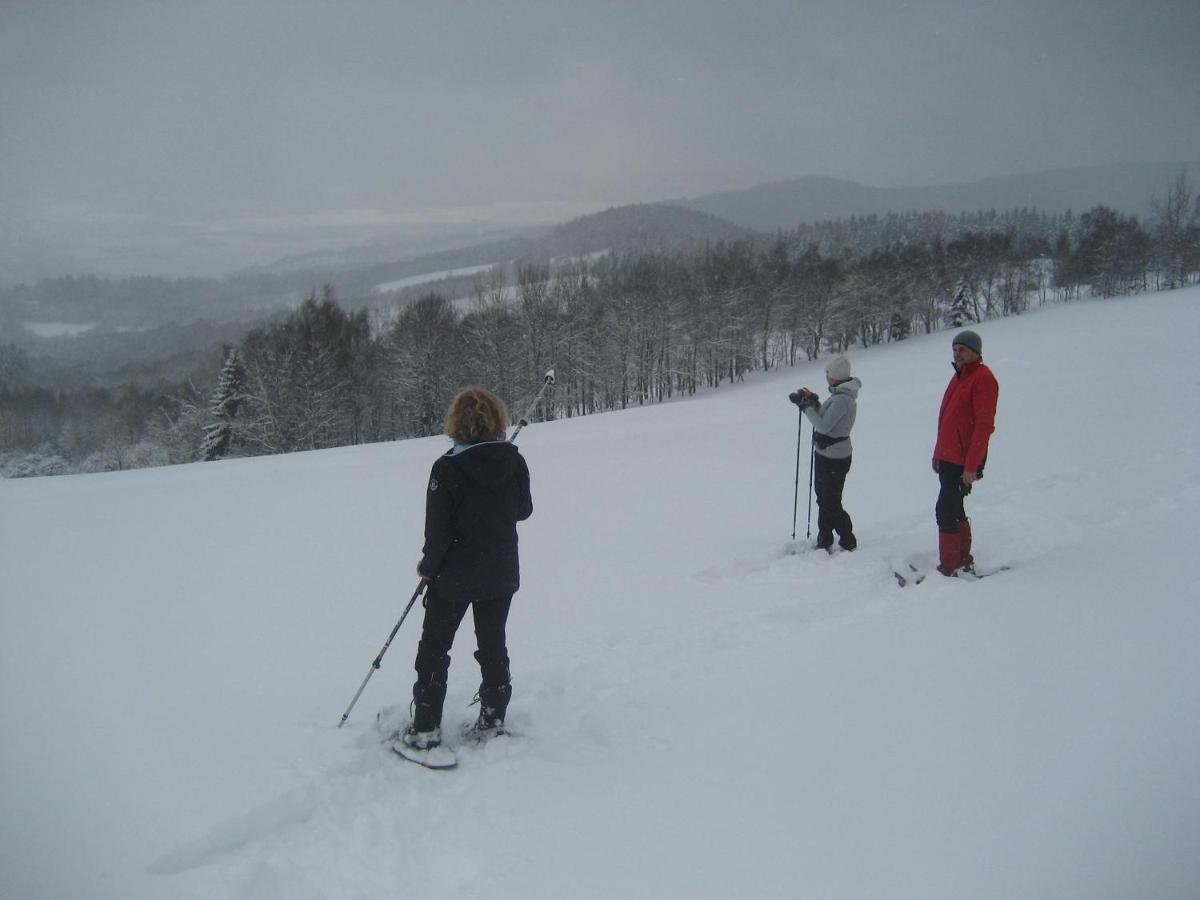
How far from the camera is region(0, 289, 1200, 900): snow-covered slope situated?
2.52 metres

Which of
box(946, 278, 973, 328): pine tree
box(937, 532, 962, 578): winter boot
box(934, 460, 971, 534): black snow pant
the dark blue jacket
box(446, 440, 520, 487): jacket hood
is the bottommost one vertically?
box(937, 532, 962, 578): winter boot

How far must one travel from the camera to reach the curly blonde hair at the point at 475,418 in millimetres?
3398

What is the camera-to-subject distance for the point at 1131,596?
4.27m

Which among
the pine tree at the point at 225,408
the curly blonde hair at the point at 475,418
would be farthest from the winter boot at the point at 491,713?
the pine tree at the point at 225,408

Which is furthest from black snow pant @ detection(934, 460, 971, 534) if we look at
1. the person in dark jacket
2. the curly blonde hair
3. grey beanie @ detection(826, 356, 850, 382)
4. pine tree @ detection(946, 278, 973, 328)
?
pine tree @ detection(946, 278, 973, 328)

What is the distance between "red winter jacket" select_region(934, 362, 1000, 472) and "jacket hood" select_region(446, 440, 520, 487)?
12.9ft

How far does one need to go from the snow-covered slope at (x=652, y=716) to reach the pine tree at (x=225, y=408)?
29959mm

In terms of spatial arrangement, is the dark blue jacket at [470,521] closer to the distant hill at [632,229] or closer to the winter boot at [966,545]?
the winter boot at [966,545]

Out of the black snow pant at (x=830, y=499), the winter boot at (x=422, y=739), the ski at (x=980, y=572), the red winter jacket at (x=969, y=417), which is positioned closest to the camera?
the winter boot at (x=422, y=739)

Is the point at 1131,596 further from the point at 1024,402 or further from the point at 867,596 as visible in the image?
the point at 1024,402

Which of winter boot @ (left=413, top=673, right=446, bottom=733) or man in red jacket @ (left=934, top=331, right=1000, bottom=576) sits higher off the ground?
man in red jacket @ (left=934, top=331, right=1000, bottom=576)

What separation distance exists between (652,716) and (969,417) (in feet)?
12.5

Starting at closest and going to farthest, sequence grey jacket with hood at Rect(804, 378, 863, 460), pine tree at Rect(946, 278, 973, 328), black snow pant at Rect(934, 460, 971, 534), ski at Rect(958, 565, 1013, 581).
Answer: ski at Rect(958, 565, 1013, 581)
black snow pant at Rect(934, 460, 971, 534)
grey jacket with hood at Rect(804, 378, 863, 460)
pine tree at Rect(946, 278, 973, 328)

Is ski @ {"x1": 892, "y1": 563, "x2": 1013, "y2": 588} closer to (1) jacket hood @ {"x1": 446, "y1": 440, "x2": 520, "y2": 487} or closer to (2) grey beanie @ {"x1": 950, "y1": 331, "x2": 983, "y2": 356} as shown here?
(2) grey beanie @ {"x1": 950, "y1": 331, "x2": 983, "y2": 356}
